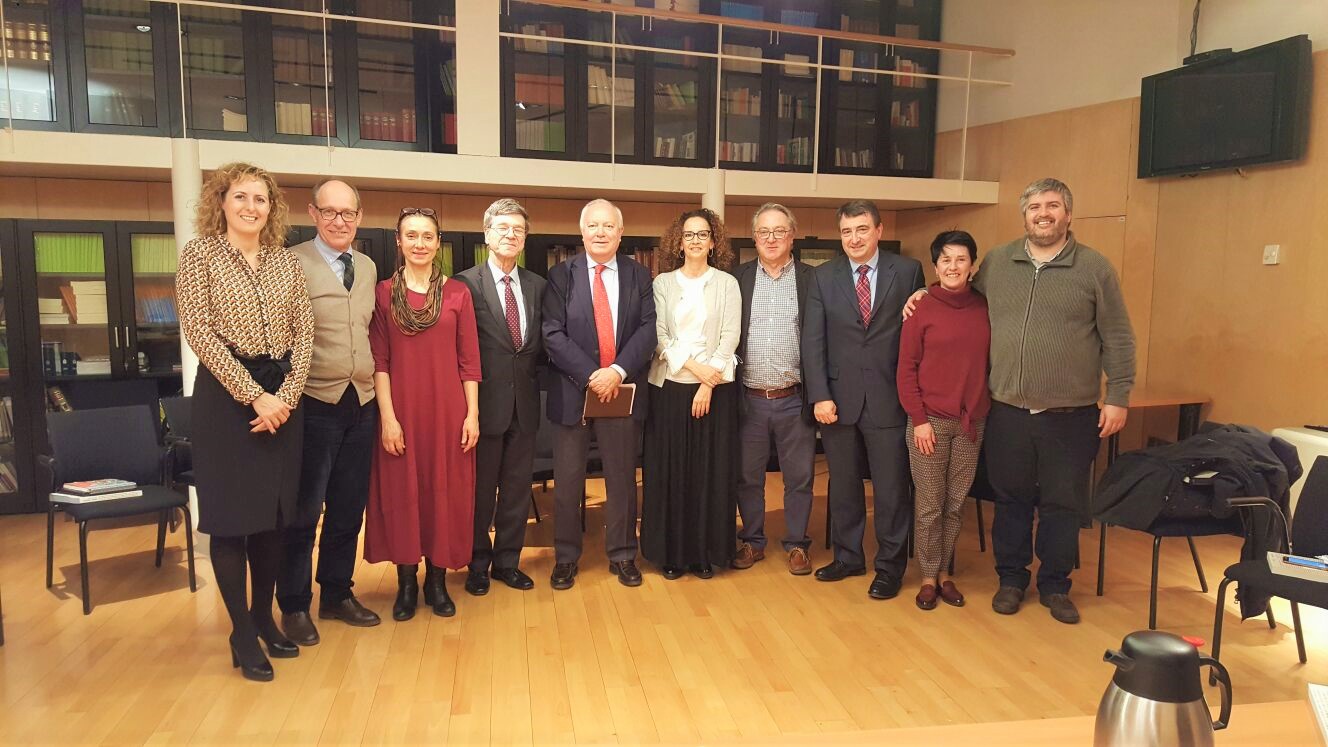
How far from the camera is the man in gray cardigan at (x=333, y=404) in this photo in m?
2.97

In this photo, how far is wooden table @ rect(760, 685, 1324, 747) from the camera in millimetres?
1272

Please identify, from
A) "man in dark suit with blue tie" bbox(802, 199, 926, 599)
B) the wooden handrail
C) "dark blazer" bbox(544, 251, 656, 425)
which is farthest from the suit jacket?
the wooden handrail

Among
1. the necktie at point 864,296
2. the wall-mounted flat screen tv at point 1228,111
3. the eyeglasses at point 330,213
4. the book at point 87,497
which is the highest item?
the wall-mounted flat screen tv at point 1228,111

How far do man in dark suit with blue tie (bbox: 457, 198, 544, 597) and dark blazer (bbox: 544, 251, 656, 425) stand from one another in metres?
0.08

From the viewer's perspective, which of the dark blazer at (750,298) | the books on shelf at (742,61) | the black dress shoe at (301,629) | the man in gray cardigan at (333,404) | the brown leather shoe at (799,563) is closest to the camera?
the man in gray cardigan at (333,404)

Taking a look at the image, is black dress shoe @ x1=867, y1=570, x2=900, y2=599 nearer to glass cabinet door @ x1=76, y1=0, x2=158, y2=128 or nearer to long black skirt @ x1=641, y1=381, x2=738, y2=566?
long black skirt @ x1=641, y1=381, x2=738, y2=566

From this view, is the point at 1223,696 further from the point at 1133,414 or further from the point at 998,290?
the point at 1133,414

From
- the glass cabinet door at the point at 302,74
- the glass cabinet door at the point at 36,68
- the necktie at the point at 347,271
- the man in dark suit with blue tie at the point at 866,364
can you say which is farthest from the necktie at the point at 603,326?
the glass cabinet door at the point at 36,68

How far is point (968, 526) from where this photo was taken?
482cm

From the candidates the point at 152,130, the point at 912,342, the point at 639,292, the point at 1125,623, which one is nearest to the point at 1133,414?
the point at 1125,623

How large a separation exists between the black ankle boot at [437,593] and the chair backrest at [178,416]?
5.72 feet

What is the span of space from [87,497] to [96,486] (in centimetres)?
11

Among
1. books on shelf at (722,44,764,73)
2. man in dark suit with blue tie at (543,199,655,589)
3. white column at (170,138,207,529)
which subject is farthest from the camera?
books on shelf at (722,44,764,73)

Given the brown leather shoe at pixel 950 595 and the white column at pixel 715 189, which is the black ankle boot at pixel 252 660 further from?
the white column at pixel 715 189
